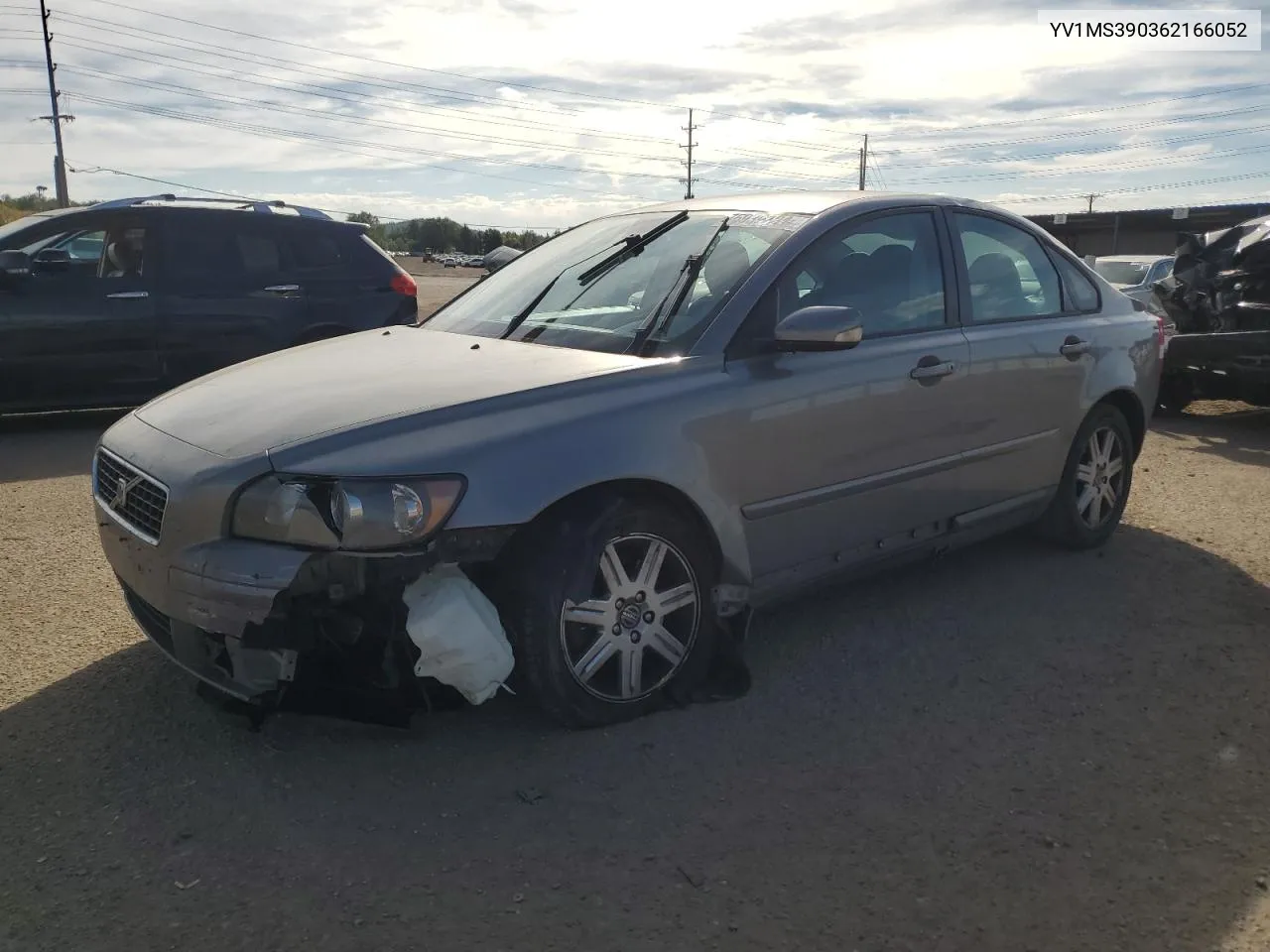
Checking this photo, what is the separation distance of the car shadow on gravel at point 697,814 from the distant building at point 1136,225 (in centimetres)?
2823

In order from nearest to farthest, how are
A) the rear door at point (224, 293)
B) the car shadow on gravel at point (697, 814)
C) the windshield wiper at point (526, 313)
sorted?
the car shadow on gravel at point (697, 814), the windshield wiper at point (526, 313), the rear door at point (224, 293)

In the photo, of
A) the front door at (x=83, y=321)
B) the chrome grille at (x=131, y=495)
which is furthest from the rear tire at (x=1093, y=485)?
the front door at (x=83, y=321)

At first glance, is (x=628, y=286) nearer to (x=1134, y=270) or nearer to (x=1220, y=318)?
(x=1220, y=318)

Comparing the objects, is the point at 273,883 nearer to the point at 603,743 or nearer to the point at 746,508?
the point at 603,743

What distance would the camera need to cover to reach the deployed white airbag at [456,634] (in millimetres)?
3045

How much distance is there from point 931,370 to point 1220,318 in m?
6.44

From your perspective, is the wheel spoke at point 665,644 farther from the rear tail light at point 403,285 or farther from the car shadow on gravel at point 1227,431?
the rear tail light at point 403,285

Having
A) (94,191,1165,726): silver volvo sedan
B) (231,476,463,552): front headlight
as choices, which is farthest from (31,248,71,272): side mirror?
(231,476,463,552): front headlight

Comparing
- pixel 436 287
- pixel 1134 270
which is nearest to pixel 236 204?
pixel 1134 270

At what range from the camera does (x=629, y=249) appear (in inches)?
168

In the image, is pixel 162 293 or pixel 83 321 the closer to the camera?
pixel 83 321

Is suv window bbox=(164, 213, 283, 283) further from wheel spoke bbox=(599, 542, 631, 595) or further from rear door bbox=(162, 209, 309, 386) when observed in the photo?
wheel spoke bbox=(599, 542, 631, 595)

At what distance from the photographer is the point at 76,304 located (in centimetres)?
824

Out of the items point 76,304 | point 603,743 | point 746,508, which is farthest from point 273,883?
point 76,304
